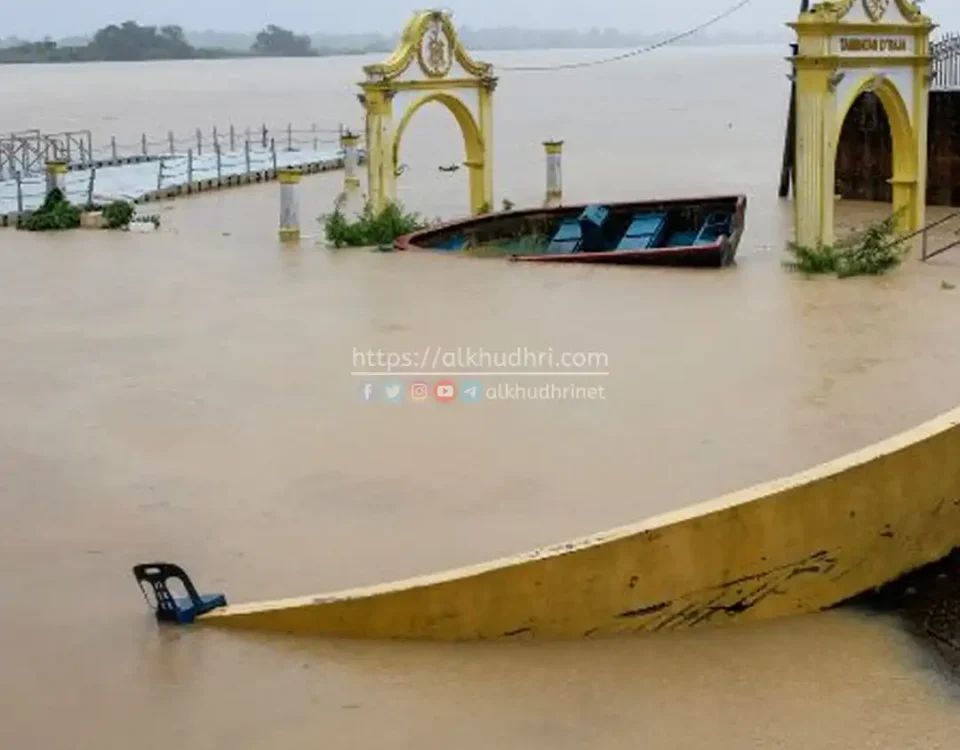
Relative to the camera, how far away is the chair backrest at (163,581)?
7230 millimetres

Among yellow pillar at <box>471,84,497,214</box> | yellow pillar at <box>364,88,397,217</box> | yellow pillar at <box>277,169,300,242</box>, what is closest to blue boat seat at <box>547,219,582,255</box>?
yellow pillar at <box>364,88,397,217</box>

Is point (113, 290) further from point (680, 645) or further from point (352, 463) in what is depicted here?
point (680, 645)

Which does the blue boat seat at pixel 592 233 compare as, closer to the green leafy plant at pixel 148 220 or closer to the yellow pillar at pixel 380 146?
the yellow pillar at pixel 380 146

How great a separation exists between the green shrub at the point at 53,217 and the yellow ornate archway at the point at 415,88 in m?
5.03

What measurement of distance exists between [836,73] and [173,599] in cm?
1357

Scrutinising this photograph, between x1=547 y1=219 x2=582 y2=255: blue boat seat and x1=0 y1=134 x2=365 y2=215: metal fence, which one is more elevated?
x1=0 y1=134 x2=365 y2=215: metal fence

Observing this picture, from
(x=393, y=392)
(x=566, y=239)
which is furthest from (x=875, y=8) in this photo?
(x=393, y=392)

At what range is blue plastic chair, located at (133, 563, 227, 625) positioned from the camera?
7246 mm

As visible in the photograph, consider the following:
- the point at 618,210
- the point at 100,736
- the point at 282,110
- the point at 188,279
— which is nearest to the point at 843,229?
the point at 618,210

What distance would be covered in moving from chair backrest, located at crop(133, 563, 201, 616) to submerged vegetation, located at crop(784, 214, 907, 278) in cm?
1210

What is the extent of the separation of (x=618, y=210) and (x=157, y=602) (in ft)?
45.7

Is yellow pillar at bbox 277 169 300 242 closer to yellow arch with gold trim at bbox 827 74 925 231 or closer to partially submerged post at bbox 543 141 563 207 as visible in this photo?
partially submerged post at bbox 543 141 563 207

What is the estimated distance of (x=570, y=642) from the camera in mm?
7094

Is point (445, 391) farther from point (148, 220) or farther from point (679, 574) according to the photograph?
point (148, 220)
